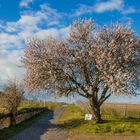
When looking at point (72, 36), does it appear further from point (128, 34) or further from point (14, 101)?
point (14, 101)

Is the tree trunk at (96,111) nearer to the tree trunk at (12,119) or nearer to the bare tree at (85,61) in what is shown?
the bare tree at (85,61)

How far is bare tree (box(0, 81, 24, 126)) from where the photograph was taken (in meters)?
45.3

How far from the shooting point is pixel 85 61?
157 feet

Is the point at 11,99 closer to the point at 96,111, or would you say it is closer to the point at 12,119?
the point at 12,119

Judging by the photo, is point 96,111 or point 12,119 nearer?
point 12,119

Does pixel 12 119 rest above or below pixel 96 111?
below

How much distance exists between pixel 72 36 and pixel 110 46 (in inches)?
178

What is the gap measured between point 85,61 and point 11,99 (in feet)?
29.0

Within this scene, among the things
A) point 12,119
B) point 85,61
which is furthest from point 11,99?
point 85,61

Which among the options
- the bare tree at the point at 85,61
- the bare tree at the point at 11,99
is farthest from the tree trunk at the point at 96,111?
the bare tree at the point at 11,99

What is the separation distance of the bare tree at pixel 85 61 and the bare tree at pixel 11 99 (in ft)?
6.80

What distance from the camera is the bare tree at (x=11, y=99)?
149 feet

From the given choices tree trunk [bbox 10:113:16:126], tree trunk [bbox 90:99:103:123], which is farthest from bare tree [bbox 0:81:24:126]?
tree trunk [bbox 90:99:103:123]

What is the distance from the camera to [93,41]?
48.2m
